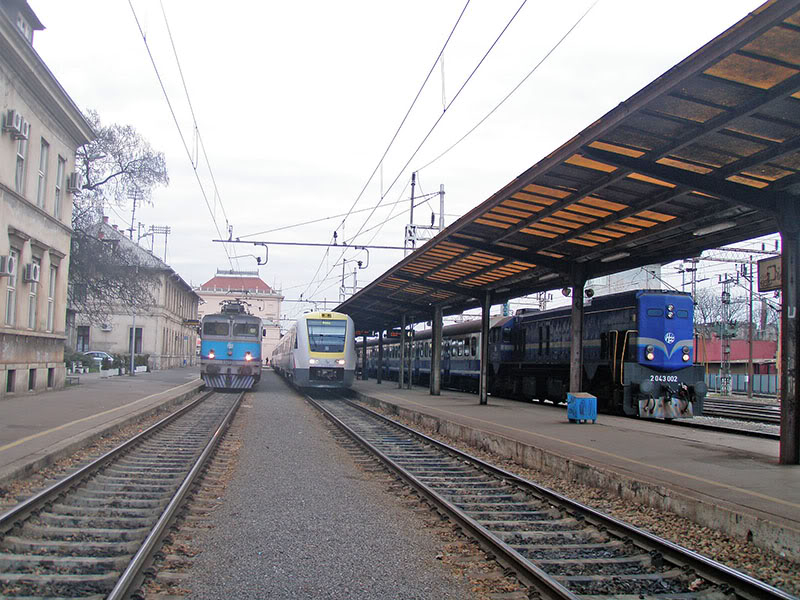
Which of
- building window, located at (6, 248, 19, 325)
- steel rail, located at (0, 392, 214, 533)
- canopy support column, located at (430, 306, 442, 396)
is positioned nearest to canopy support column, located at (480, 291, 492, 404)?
canopy support column, located at (430, 306, 442, 396)

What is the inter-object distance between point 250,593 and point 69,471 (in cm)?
537

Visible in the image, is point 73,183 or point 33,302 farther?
point 73,183

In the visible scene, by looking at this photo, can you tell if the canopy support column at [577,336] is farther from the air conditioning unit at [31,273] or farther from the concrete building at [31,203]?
the air conditioning unit at [31,273]

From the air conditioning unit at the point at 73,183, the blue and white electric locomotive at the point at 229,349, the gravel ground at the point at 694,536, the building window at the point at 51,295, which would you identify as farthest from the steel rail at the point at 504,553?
the blue and white electric locomotive at the point at 229,349

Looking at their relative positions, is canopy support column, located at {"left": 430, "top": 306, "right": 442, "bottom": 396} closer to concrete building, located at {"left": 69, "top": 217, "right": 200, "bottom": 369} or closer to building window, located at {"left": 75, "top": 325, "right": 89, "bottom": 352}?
concrete building, located at {"left": 69, "top": 217, "right": 200, "bottom": 369}

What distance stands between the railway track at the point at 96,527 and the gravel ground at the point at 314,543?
20.1 inches

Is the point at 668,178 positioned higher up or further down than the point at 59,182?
further down

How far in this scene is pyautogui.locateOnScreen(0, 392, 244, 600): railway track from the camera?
510 centimetres

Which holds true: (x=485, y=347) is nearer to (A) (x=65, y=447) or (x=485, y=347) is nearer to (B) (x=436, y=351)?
(B) (x=436, y=351)

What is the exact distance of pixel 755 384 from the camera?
43031mm

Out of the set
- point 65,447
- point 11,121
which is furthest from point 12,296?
point 65,447

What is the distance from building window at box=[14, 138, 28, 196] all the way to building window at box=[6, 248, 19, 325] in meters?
1.61

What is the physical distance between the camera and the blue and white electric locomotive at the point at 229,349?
2780 cm

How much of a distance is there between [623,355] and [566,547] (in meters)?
12.1
